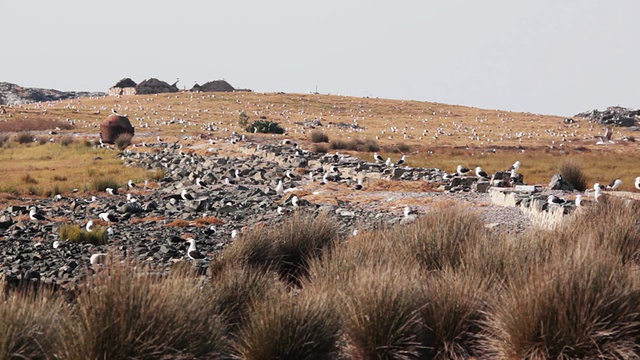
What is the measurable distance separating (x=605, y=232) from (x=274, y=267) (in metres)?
3.86

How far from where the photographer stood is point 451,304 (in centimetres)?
671

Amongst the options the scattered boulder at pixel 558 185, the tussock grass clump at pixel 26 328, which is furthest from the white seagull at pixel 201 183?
the tussock grass clump at pixel 26 328

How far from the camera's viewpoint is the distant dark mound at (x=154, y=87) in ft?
290

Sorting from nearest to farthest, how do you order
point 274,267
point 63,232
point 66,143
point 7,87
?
point 274,267, point 63,232, point 66,143, point 7,87

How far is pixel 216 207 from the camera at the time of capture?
17078mm

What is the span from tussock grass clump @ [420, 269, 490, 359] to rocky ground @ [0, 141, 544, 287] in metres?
3.21

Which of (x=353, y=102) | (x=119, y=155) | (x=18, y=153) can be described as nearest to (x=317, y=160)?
(x=119, y=155)

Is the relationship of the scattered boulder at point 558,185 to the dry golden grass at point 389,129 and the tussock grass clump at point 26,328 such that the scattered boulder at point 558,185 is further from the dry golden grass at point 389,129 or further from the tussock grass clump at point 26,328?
the tussock grass clump at point 26,328

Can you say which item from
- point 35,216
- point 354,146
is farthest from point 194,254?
point 354,146

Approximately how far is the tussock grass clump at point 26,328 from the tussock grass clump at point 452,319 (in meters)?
3.10

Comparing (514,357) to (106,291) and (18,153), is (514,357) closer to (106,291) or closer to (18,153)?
(106,291)

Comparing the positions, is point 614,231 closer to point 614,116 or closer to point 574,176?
point 574,176

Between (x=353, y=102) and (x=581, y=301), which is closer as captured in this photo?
(x=581, y=301)

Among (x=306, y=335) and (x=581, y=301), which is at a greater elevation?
(x=581, y=301)
